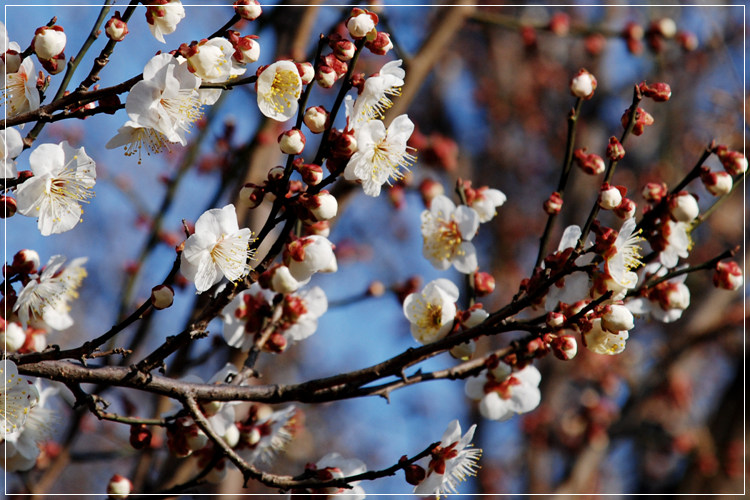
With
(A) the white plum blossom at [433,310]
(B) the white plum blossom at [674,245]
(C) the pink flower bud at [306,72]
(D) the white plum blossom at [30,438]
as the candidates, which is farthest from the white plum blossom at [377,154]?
(D) the white plum blossom at [30,438]

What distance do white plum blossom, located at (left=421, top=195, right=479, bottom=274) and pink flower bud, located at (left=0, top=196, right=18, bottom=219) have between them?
1.05m

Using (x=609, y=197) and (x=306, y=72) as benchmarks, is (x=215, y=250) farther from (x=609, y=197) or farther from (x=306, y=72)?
(x=609, y=197)

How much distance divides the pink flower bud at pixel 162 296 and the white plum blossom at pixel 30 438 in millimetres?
571

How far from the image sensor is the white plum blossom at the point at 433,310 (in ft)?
5.79

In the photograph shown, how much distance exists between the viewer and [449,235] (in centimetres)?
198

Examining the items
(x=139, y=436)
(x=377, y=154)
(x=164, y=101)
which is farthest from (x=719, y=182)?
(x=139, y=436)

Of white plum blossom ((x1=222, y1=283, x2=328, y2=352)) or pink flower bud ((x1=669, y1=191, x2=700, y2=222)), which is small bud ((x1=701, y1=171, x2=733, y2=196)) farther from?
white plum blossom ((x1=222, y1=283, x2=328, y2=352))

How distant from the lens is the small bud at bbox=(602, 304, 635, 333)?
55.6 inches

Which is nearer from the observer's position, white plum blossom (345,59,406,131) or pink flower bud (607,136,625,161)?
white plum blossom (345,59,406,131)

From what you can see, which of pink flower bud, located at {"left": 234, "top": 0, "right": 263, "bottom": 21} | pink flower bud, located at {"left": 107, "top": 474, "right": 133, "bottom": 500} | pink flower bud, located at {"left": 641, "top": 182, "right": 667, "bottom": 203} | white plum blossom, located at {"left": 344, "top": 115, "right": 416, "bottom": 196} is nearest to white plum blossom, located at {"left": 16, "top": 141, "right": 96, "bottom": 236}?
pink flower bud, located at {"left": 234, "top": 0, "right": 263, "bottom": 21}

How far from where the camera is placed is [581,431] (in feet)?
13.5

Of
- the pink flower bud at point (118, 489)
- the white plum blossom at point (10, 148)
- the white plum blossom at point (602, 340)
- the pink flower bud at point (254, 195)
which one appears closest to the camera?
the white plum blossom at point (10, 148)

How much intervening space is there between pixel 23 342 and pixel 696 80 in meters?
6.72

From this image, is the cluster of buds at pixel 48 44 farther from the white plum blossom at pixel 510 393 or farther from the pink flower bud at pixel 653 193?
the pink flower bud at pixel 653 193
